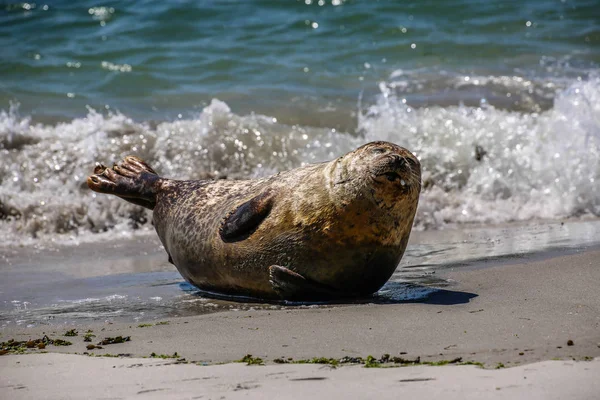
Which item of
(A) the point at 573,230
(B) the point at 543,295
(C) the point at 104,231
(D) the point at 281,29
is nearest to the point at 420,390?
(B) the point at 543,295

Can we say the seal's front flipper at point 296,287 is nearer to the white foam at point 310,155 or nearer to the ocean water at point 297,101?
the ocean water at point 297,101

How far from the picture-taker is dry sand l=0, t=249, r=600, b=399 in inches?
126

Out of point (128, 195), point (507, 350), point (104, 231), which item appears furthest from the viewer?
point (104, 231)

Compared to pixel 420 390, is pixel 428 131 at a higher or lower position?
higher

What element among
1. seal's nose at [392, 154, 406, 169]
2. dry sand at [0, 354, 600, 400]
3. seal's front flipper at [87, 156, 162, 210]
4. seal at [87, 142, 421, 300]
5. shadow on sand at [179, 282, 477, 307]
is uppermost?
seal's front flipper at [87, 156, 162, 210]

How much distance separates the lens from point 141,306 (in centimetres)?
523

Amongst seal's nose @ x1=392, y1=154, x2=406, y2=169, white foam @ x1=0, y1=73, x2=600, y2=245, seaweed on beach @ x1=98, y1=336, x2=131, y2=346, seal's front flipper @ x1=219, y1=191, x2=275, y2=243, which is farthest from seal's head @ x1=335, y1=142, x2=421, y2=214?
white foam @ x1=0, y1=73, x2=600, y2=245

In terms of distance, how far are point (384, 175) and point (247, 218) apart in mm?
823

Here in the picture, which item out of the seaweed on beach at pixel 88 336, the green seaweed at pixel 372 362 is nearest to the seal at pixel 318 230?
the seaweed on beach at pixel 88 336

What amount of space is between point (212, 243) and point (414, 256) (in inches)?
68.8

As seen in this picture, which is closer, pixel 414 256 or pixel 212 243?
pixel 212 243

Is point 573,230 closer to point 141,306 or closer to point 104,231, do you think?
point 141,306

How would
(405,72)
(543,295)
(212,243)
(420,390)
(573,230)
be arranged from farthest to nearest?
(405,72), (573,230), (212,243), (543,295), (420,390)

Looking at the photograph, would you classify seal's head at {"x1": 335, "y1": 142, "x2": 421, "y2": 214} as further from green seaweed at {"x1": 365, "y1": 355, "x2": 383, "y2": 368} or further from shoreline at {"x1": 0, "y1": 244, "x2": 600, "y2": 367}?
green seaweed at {"x1": 365, "y1": 355, "x2": 383, "y2": 368}
